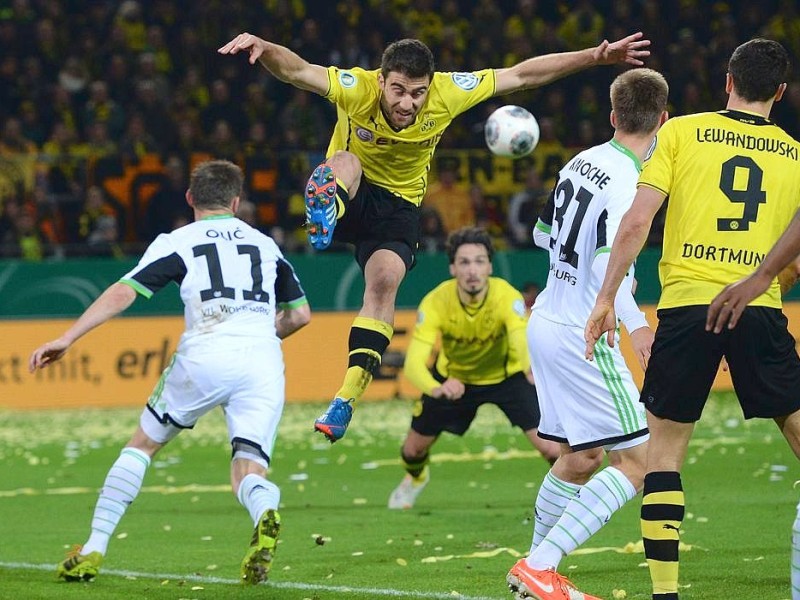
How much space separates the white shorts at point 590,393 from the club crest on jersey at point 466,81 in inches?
61.5

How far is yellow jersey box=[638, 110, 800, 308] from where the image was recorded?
5.50 m

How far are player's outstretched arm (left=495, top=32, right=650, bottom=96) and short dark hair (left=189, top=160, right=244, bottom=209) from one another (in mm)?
1563

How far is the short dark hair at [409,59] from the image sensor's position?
702cm

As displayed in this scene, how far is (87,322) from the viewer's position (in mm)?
6848

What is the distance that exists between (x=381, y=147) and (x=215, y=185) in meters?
1.03

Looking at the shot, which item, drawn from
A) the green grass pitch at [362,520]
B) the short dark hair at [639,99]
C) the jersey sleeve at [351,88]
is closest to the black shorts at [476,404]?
the green grass pitch at [362,520]

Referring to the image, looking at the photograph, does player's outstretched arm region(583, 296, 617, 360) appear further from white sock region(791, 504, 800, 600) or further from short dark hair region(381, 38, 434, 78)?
short dark hair region(381, 38, 434, 78)

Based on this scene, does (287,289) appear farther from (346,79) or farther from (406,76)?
(406,76)

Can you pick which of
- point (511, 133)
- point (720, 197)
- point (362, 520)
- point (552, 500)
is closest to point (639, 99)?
point (720, 197)

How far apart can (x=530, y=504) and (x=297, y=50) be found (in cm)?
1258

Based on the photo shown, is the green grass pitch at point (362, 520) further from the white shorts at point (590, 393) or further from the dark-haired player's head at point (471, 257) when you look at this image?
the dark-haired player's head at point (471, 257)

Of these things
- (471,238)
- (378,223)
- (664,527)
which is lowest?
(664,527)

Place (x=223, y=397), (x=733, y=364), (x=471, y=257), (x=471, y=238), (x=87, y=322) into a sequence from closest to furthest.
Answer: (x=733, y=364) → (x=87, y=322) → (x=223, y=397) → (x=471, y=238) → (x=471, y=257)

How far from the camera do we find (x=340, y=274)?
61.9 feet
